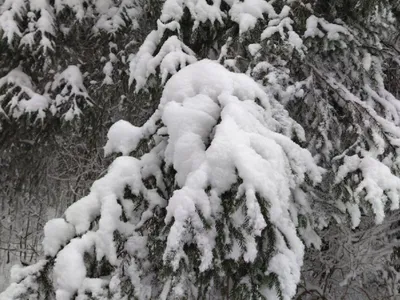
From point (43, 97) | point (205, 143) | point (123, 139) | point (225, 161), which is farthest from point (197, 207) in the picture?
point (43, 97)

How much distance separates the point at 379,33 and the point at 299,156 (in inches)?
91.3

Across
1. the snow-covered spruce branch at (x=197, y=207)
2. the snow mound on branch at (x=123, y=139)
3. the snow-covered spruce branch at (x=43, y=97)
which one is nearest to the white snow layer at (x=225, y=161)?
the snow-covered spruce branch at (x=197, y=207)

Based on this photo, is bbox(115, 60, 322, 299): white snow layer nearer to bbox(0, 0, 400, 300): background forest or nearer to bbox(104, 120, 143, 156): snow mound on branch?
bbox(0, 0, 400, 300): background forest

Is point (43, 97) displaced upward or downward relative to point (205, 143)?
downward

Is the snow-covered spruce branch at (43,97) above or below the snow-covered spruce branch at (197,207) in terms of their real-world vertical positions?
below

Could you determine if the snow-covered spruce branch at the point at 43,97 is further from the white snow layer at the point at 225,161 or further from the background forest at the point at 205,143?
the white snow layer at the point at 225,161

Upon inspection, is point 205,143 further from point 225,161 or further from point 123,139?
point 123,139

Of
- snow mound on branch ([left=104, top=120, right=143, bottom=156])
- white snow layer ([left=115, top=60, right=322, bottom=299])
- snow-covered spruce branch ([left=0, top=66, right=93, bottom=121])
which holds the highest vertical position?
white snow layer ([left=115, top=60, right=322, bottom=299])

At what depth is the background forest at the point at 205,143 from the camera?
1.82 meters

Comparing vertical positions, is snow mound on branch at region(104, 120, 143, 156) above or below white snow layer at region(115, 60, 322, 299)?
below

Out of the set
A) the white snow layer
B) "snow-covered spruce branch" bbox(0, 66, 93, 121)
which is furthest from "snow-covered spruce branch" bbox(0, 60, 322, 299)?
"snow-covered spruce branch" bbox(0, 66, 93, 121)

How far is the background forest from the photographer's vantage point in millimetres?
1822

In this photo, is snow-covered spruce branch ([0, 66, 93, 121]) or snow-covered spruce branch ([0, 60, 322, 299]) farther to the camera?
snow-covered spruce branch ([0, 66, 93, 121])

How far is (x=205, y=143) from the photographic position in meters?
2.03
